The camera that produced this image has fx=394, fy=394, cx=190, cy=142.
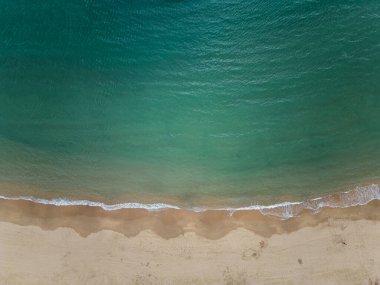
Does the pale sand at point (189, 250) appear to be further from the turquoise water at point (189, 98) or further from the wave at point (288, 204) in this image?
the turquoise water at point (189, 98)

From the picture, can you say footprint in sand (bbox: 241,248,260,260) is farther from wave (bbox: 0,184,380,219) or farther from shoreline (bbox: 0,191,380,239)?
wave (bbox: 0,184,380,219)

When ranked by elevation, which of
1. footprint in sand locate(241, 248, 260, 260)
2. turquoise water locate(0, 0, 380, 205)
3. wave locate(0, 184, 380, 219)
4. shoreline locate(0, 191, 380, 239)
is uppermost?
turquoise water locate(0, 0, 380, 205)

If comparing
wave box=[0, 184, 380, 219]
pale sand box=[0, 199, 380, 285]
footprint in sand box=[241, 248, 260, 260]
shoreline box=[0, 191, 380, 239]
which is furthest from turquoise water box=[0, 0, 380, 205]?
footprint in sand box=[241, 248, 260, 260]

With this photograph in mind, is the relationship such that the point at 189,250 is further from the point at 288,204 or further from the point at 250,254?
the point at 288,204

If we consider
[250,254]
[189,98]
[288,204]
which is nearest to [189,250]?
[250,254]

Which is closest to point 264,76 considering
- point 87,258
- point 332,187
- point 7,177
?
point 332,187

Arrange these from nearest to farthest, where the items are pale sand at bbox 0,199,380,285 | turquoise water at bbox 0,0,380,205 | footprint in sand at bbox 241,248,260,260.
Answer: pale sand at bbox 0,199,380,285, footprint in sand at bbox 241,248,260,260, turquoise water at bbox 0,0,380,205
